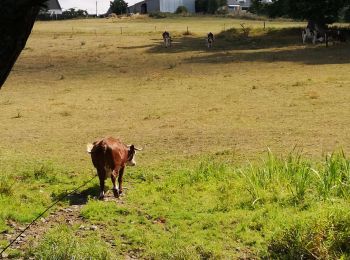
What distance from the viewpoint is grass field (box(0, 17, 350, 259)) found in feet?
17.6

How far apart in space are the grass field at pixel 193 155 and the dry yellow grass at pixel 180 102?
46mm

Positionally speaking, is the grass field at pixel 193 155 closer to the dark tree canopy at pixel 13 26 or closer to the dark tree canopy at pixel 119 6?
the dark tree canopy at pixel 13 26

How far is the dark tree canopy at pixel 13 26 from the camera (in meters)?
2.53

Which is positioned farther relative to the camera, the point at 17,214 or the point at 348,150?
the point at 348,150

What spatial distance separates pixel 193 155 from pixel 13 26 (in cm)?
697

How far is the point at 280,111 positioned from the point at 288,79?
230 inches

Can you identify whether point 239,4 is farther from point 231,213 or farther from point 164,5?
point 231,213

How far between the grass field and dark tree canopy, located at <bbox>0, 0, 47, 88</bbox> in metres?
2.34

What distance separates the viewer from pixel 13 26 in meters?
2.62

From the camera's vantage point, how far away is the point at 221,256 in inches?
200

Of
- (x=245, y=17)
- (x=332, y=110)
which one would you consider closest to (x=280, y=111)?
(x=332, y=110)

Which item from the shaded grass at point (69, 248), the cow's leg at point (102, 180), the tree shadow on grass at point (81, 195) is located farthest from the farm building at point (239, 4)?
the shaded grass at point (69, 248)

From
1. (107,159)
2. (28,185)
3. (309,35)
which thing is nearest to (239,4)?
(309,35)

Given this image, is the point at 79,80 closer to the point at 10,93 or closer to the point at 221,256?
the point at 10,93
